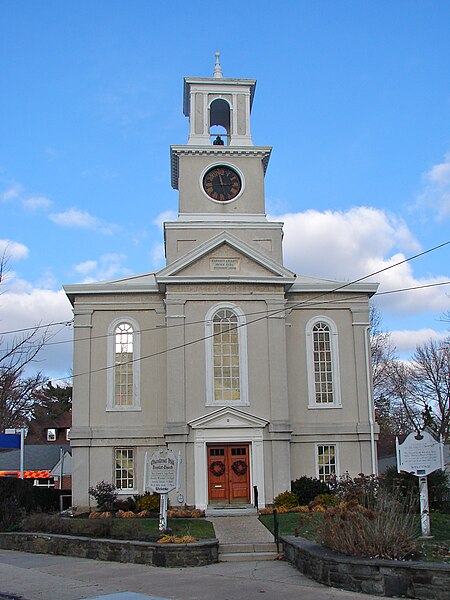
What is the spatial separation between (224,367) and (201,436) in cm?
278

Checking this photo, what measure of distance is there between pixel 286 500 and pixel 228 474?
256 cm

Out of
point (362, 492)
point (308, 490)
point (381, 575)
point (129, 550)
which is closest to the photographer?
point (381, 575)

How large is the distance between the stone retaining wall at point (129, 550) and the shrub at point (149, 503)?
7.18 meters

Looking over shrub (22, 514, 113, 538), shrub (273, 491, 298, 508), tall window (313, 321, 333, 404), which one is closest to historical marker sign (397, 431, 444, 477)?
shrub (22, 514, 113, 538)

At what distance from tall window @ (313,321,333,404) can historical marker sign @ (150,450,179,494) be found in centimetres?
1159

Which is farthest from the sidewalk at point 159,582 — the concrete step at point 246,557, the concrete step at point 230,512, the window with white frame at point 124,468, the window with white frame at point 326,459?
the window with white frame at point 326,459

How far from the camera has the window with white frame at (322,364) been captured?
96.2 feet

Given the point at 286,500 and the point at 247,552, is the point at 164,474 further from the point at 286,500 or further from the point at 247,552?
the point at 286,500

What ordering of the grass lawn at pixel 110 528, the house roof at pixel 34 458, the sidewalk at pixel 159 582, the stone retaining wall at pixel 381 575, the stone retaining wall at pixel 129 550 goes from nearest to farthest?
1. the stone retaining wall at pixel 381 575
2. the sidewalk at pixel 159 582
3. the stone retaining wall at pixel 129 550
4. the grass lawn at pixel 110 528
5. the house roof at pixel 34 458

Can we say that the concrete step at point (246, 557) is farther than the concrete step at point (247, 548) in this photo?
No

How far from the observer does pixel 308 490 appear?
2661 cm

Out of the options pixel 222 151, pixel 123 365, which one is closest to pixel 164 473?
pixel 123 365

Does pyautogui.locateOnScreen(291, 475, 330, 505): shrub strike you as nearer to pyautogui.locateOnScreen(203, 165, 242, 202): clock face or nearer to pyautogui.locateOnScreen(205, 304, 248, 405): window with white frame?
pyautogui.locateOnScreen(205, 304, 248, 405): window with white frame

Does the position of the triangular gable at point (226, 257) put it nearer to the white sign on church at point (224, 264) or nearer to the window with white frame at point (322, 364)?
the white sign on church at point (224, 264)
